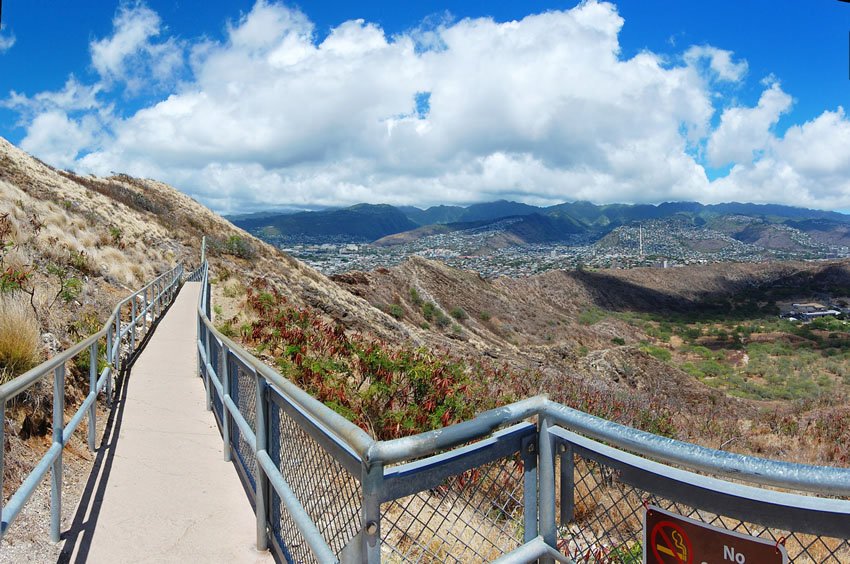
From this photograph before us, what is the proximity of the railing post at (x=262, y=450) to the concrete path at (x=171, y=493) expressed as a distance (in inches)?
5.6

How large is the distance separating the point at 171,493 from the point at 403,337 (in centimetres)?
1589

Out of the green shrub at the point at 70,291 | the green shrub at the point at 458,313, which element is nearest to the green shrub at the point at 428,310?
the green shrub at the point at 458,313

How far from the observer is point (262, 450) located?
3777 mm

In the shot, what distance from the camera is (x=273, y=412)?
374cm

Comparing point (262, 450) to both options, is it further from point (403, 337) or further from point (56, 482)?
point (403, 337)

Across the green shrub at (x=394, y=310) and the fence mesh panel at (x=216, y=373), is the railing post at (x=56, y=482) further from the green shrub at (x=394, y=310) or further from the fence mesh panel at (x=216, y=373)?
the green shrub at (x=394, y=310)

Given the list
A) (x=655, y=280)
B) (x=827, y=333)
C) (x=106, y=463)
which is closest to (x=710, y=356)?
(x=827, y=333)

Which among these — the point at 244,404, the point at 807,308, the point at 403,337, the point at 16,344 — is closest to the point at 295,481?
the point at 244,404

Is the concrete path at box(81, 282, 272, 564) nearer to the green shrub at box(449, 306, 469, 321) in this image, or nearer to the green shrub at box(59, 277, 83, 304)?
the green shrub at box(59, 277, 83, 304)

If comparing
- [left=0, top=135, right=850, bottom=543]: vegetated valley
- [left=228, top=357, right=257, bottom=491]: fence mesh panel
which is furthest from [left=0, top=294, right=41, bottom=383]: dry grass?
[left=228, top=357, right=257, bottom=491]: fence mesh panel

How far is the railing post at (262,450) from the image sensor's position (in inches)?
147

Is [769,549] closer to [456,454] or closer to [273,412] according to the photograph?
[456,454]

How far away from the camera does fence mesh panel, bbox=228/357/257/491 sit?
4.52 m

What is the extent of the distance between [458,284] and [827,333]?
44113mm
